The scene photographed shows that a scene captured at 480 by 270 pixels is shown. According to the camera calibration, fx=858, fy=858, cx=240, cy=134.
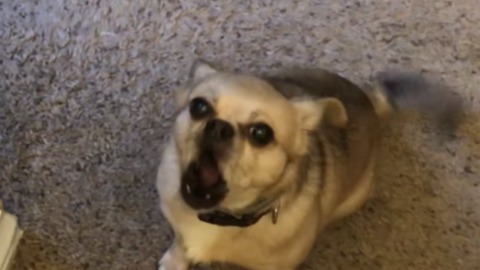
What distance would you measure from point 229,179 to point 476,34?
3.10 ft

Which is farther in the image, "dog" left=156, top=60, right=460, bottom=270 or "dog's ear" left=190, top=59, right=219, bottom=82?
"dog's ear" left=190, top=59, right=219, bottom=82

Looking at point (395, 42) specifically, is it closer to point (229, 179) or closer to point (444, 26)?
point (444, 26)

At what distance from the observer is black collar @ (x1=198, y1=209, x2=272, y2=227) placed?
127 cm

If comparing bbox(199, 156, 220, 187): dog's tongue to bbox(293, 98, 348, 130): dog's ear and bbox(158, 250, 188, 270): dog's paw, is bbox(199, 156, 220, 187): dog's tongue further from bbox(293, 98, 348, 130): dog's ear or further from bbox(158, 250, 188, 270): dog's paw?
bbox(158, 250, 188, 270): dog's paw

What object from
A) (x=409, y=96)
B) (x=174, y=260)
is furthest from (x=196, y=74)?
(x=409, y=96)

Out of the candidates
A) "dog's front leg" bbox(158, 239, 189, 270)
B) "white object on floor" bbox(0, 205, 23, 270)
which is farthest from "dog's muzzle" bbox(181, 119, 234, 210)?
"white object on floor" bbox(0, 205, 23, 270)

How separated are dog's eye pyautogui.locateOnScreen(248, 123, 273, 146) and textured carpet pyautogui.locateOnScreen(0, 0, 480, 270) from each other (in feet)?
1.51

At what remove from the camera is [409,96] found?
161cm

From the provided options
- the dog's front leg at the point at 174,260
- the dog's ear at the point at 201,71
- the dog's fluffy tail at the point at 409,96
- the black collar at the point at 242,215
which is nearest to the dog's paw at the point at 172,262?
the dog's front leg at the point at 174,260

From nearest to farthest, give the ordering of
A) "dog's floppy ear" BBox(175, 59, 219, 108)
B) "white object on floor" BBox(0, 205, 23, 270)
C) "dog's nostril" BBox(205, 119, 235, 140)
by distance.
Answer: "dog's nostril" BBox(205, 119, 235, 140) → "dog's floppy ear" BBox(175, 59, 219, 108) → "white object on floor" BBox(0, 205, 23, 270)

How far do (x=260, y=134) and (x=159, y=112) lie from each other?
567 mm

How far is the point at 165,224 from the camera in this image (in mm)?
1599

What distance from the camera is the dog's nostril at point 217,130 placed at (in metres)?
1.18

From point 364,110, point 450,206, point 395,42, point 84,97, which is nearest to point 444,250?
point 450,206
